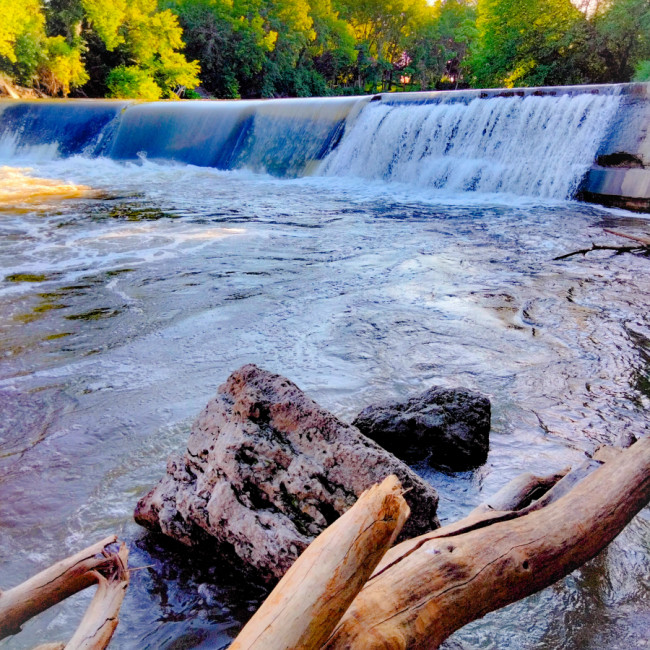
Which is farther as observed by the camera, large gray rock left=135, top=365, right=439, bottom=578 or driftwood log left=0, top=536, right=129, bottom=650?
large gray rock left=135, top=365, right=439, bottom=578

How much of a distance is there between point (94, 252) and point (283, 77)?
128 ft

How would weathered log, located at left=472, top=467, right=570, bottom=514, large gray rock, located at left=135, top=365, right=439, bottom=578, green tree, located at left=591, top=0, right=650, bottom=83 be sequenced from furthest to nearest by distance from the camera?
green tree, located at left=591, top=0, right=650, bottom=83, weathered log, located at left=472, top=467, right=570, bottom=514, large gray rock, located at left=135, top=365, right=439, bottom=578

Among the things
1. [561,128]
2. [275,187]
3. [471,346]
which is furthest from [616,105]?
[471,346]

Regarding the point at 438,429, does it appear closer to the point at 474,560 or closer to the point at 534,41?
the point at 474,560

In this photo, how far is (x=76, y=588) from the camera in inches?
60.6

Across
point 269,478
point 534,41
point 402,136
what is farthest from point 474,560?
point 534,41

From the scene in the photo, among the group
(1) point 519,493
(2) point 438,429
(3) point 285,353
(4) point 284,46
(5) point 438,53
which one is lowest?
(3) point 285,353

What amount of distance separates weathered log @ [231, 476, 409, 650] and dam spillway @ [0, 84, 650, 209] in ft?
37.5

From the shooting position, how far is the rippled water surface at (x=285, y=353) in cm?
217

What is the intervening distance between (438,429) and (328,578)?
190cm

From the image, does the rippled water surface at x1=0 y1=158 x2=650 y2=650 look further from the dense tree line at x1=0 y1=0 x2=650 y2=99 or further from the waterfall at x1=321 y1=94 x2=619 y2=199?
the dense tree line at x1=0 y1=0 x2=650 y2=99

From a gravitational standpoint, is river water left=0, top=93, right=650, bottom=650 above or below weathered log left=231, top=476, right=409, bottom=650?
below

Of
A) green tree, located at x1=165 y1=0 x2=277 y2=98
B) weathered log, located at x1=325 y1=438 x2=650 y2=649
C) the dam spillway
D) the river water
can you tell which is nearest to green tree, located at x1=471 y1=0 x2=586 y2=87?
the dam spillway

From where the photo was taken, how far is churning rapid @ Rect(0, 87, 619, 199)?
40.5ft
